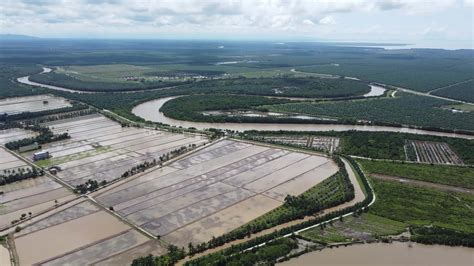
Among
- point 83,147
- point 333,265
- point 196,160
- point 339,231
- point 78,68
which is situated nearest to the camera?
point 333,265

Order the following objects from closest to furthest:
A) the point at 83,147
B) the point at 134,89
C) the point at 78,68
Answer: the point at 83,147, the point at 134,89, the point at 78,68

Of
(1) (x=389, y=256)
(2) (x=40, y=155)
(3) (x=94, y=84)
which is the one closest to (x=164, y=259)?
(1) (x=389, y=256)

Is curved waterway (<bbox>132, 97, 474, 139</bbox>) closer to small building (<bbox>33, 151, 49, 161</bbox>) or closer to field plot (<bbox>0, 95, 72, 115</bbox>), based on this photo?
small building (<bbox>33, 151, 49, 161</bbox>)

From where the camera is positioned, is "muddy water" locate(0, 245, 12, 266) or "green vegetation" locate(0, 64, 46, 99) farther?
"green vegetation" locate(0, 64, 46, 99)

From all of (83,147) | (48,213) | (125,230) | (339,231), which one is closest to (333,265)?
(339,231)

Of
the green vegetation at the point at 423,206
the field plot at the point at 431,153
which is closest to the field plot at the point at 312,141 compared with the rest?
the field plot at the point at 431,153

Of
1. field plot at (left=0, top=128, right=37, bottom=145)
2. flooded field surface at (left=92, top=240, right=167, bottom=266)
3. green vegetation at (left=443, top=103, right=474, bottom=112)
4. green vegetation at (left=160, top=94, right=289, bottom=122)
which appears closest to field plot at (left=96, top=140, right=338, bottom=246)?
flooded field surface at (left=92, top=240, right=167, bottom=266)

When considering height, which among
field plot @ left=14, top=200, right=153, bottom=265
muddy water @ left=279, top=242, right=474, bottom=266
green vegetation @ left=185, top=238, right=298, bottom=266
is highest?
green vegetation @ left=185, top=238, right=298, bottom=266

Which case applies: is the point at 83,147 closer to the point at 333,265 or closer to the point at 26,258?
the point at 26,258
